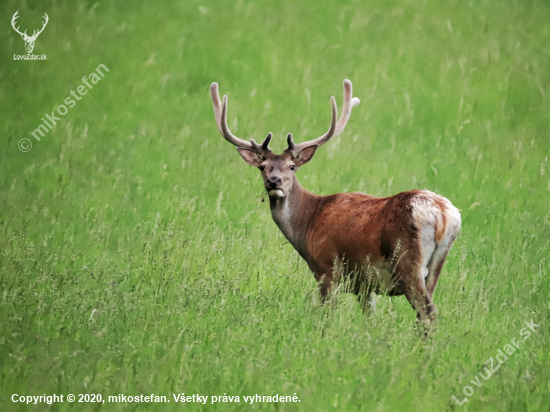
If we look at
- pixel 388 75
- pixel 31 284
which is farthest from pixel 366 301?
pixel 388 75

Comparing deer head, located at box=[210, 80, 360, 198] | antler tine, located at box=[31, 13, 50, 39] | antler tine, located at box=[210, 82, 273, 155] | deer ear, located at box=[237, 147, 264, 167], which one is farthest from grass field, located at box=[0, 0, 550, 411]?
antler tine, located at box=[210, 82, 273, 155]

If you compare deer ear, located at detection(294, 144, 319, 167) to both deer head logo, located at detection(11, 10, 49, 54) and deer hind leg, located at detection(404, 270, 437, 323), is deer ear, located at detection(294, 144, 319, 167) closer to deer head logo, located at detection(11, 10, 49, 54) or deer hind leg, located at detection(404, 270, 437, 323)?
deer hind leg, located at detection(404, 270, 437, 323)

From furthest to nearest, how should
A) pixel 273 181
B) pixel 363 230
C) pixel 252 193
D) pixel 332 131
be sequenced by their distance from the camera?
pixel 252 193
pixel 332 131
pixel 273 181
pixel 363 230

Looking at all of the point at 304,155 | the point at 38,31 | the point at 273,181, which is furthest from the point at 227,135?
the point at 38,31

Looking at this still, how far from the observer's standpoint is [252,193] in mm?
10062

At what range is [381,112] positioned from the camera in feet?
41.9

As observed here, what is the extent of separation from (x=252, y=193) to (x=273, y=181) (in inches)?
139

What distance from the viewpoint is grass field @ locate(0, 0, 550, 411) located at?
5.05 meters

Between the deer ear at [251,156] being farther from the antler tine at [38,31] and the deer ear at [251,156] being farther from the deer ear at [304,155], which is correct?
the antler tine at [38,31]

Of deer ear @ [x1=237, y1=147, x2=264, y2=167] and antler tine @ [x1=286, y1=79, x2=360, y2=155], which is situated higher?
antler tine @ [x1=286, y1=79, x2=360, y2=155]

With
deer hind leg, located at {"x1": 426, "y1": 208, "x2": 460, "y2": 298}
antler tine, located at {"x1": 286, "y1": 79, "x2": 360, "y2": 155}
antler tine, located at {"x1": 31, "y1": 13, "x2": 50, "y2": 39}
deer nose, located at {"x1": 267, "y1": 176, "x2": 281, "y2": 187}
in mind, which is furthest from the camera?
antler tine, located at {"x1": 31, "y1": 13, "x2": 50, "y2": 39}

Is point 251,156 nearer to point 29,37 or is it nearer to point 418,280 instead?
point 418,280

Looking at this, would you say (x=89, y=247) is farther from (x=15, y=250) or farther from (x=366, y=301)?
(x=366, y=301)

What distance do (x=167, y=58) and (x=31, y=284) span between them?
352 inches
